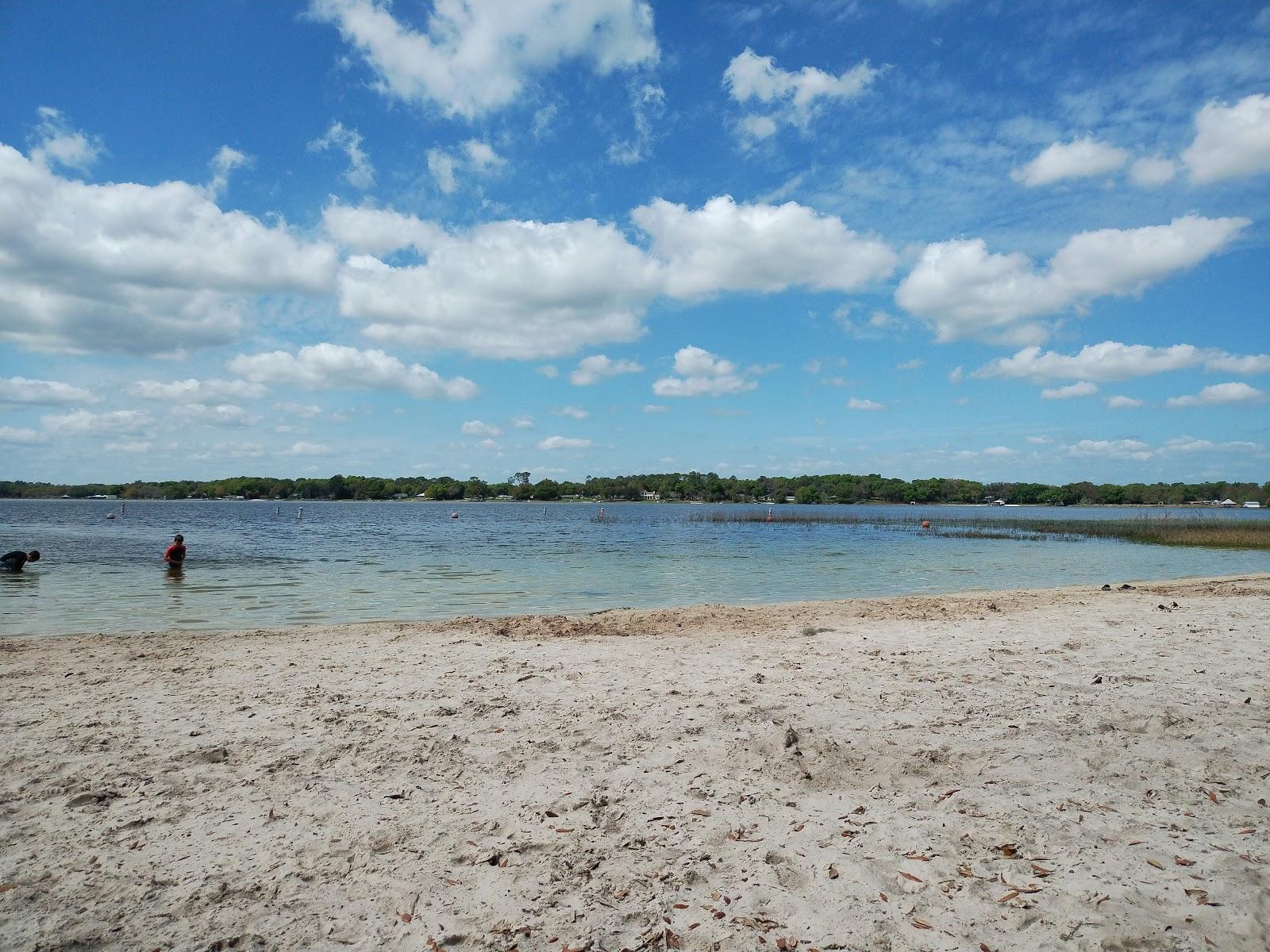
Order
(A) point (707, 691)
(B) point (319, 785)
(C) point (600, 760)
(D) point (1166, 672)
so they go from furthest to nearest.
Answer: (D) point (1166, 672), (A) point (707, 691), (C) point (600, 760), (B) point (319, 785)

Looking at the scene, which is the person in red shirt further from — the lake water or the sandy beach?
the sandy beach

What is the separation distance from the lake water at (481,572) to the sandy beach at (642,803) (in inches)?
307

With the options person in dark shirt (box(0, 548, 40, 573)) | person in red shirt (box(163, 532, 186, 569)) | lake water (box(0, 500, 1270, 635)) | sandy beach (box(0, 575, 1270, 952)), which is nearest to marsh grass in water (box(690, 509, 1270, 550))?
lake water (box(0, 500, 1270, 635))

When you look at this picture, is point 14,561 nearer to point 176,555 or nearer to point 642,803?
point 176,555

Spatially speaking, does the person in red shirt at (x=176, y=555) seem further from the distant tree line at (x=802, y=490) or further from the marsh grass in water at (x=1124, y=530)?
the distant tree line at (x=802, y=490)

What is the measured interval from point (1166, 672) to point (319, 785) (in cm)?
844

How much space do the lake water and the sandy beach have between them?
25.6 ft

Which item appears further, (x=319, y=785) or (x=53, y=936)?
(x=319, y=785)

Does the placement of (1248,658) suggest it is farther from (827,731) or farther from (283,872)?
(283,872)

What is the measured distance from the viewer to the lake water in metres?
15.9

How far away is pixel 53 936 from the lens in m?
3.35

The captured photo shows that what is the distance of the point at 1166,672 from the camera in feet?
25.5

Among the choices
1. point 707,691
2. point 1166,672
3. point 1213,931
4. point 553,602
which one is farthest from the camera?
point 553,602

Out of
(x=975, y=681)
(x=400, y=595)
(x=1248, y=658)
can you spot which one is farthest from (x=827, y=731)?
(x=400, y=595)
